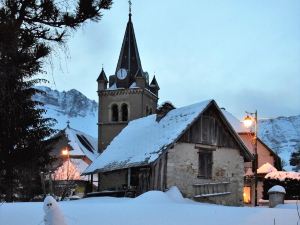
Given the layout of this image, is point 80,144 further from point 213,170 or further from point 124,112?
point 213,170

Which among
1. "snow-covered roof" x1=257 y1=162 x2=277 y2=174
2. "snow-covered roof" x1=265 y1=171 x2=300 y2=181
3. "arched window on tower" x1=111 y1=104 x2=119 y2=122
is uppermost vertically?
"arched window on tower" x1=111 y1=104 x2=119 y2=122

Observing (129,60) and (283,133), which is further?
(283,133)

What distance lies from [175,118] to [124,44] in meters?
40.4

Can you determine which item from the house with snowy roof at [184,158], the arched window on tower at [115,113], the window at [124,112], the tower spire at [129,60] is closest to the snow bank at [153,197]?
the house with snowy roof at [184,158]

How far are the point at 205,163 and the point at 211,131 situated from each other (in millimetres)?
1499

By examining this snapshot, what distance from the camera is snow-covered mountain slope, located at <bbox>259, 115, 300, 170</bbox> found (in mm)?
105944

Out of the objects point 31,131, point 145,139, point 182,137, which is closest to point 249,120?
point 182,137

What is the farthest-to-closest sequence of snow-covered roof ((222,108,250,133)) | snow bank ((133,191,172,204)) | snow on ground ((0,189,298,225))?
snow-covered roof ((222,108,250,133))
snow bank ((133,191,172,204))
snow on ground ((0,189,298,225))

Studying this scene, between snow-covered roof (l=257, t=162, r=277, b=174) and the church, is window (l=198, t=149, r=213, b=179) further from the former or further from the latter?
snow-covered roof (l=257, t=162, r=277, b=174)

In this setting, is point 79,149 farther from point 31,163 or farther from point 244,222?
point 244,222

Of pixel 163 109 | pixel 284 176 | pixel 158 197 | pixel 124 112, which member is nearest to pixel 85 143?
pixel 124 112

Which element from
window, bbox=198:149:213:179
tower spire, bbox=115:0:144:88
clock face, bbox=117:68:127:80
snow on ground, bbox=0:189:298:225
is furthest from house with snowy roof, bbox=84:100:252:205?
tower spire, bbox=115:0:144:88

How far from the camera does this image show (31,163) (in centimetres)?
1698

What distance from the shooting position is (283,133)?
417ft
